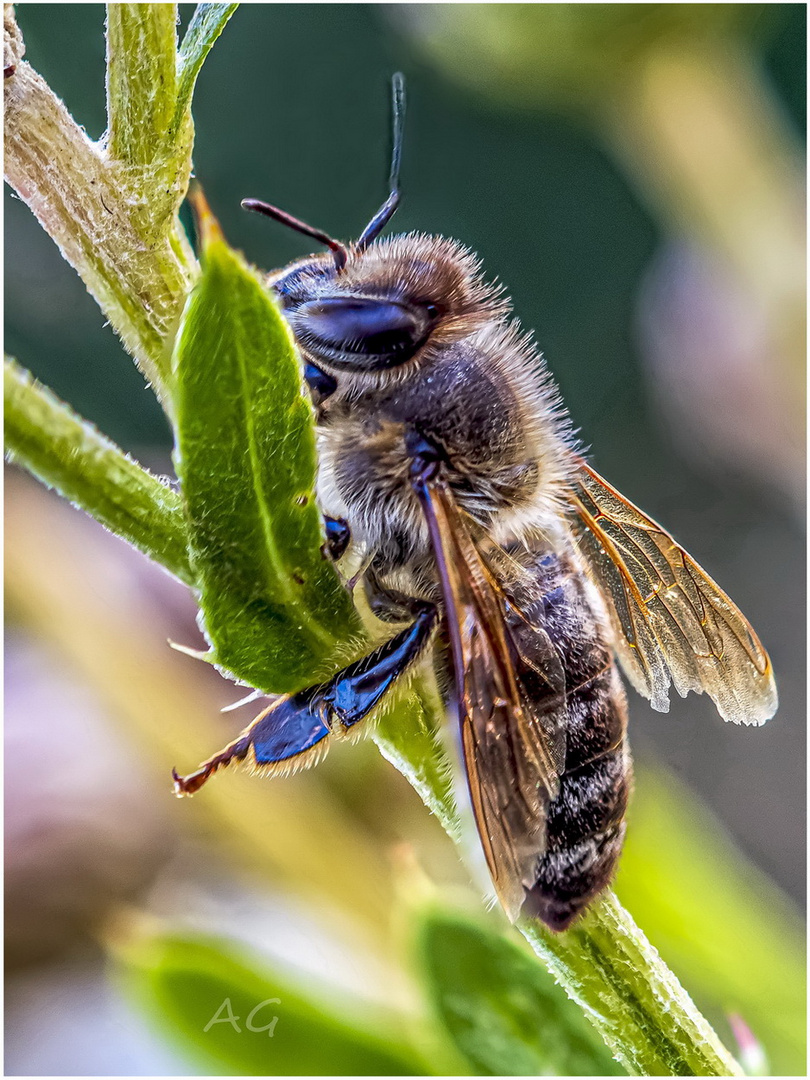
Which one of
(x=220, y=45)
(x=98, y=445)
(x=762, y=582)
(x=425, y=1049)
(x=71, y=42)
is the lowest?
(x=425, y=1049)

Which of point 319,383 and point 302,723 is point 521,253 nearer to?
point 319,383

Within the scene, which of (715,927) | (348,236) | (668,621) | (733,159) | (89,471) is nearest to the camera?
(89,471)

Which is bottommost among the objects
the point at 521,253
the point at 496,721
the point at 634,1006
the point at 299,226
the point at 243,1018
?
the point at 243,1018

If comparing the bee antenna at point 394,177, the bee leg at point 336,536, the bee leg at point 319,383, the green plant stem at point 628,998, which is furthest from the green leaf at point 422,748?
the bee antenna at point 394,177

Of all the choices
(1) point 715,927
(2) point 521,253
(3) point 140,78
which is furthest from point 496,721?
(2) point 521,253

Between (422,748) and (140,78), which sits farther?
(422,748)

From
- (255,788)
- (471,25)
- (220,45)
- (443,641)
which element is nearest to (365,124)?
(220,45)

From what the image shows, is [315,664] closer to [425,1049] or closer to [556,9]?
[425,1049]
